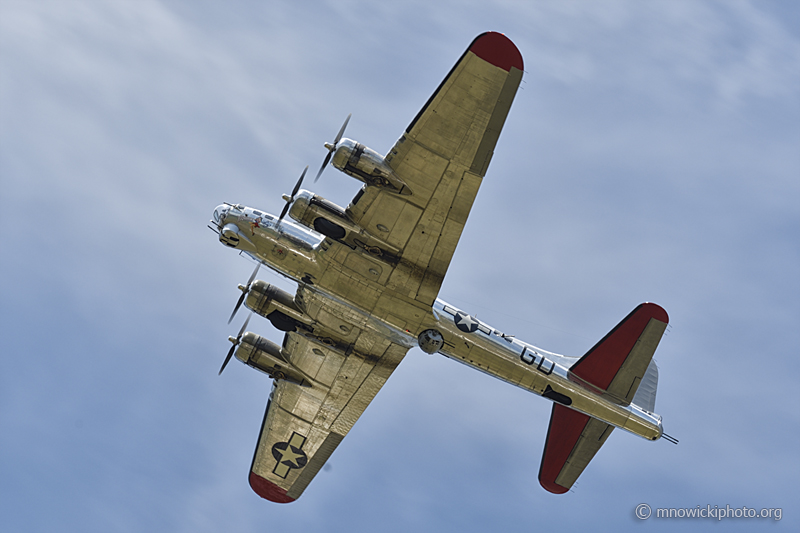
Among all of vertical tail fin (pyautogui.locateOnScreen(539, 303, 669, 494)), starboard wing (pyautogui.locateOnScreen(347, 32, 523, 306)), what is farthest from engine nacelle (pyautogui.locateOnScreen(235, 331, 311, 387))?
vertical tail fin (pyautogui.locateOnScreen(539, 303, 669, 494))

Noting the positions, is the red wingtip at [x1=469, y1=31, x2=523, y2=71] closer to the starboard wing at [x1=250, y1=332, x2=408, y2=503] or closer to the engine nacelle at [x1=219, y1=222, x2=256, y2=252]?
the engine nacelle at [x1=219, y1=222, x2=256, y2=252]

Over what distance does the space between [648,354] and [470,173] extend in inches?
387

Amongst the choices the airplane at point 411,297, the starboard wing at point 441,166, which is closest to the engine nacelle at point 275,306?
the airplane at point 411,297

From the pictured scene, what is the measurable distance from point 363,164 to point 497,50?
5.37 meters

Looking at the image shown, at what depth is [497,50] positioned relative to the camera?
19703 mm

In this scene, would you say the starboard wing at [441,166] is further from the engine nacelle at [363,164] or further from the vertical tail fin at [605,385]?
the vertical tail fin at [605,385]

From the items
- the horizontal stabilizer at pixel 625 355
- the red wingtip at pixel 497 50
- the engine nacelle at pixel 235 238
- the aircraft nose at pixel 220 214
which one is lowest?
the engine nacelle at pixel 235 238

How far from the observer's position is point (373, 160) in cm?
2147

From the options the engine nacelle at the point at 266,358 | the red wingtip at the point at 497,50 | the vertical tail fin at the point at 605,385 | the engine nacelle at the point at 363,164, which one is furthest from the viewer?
the engine nacelle at the point at 266,358

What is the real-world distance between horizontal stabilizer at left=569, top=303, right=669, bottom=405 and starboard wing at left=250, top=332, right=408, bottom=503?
23.6 feet

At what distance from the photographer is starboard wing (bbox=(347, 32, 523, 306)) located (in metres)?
20.0

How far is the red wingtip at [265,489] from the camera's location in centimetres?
3000

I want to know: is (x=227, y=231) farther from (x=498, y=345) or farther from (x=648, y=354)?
(x=648, y=354)

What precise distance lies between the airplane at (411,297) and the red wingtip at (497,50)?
0.10ft
